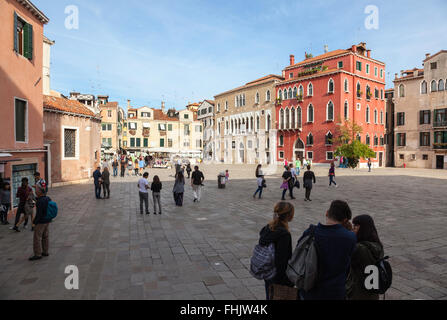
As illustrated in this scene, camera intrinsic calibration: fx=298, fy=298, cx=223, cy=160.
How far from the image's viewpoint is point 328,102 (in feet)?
122

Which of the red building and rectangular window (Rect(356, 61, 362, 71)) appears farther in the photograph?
rectangular window (Rect(356, 61, 362, 71))

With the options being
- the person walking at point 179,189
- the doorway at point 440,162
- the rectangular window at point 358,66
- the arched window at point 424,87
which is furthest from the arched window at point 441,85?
the person walking at point 179,189

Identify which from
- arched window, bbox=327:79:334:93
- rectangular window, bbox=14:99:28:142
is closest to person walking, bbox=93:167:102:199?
rectangular window, bbox=14:99:28:142

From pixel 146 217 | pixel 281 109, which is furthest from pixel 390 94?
pixel 146 217

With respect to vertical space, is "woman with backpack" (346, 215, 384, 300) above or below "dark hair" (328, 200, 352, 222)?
below

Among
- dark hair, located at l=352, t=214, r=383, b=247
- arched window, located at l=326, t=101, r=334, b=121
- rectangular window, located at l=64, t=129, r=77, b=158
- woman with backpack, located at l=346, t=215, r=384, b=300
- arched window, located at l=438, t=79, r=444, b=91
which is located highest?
arched window, located at l=438, t=79, r=444, b=91

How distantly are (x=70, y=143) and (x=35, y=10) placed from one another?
31.8 ft

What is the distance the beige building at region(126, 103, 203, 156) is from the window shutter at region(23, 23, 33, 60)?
43600mm

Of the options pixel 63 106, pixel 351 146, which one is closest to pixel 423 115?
pixel 351 146

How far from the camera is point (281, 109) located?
43062mm

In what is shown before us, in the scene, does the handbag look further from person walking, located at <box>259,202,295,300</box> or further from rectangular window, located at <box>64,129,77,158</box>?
rectangular window, located at <box>64,129,77,158</box>

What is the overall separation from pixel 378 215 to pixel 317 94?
30.9 metres

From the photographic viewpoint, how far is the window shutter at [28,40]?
11.7 metres

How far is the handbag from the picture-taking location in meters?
2.94
